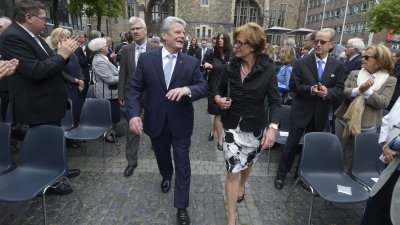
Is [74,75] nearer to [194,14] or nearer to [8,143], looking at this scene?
[8,143]

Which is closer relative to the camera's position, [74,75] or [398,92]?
[74,75]

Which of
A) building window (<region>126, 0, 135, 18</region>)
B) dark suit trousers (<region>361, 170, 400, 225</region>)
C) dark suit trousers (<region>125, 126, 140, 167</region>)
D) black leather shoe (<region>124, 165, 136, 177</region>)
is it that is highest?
building window (<region>126, 0, 135, 18</region>)

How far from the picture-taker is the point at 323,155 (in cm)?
317

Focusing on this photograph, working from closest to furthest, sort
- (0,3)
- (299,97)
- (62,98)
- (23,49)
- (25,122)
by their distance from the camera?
(23,49), (25,122), (62,98), (299,97), (0,3)

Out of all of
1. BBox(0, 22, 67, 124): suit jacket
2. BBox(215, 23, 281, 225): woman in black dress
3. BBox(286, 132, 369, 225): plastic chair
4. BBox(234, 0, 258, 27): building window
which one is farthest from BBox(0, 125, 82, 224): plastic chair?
BBox(234, 0, 258, 27): building window

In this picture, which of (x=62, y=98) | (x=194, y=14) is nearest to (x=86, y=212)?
(x=62, y=98)

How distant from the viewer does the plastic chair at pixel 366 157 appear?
3.13 metres

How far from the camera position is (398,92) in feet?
18.9

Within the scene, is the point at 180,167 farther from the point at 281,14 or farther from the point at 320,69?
the point at 281,14

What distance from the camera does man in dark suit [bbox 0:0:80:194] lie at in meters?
2.79

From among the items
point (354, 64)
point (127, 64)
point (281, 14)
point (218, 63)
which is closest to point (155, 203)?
point (127, 64)

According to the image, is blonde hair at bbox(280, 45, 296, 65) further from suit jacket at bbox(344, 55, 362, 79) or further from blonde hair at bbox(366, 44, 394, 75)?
blonde hair at bbox(366, 44, 394, 75)

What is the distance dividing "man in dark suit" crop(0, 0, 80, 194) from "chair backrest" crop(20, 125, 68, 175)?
203mm

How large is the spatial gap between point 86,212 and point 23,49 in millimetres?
1860
